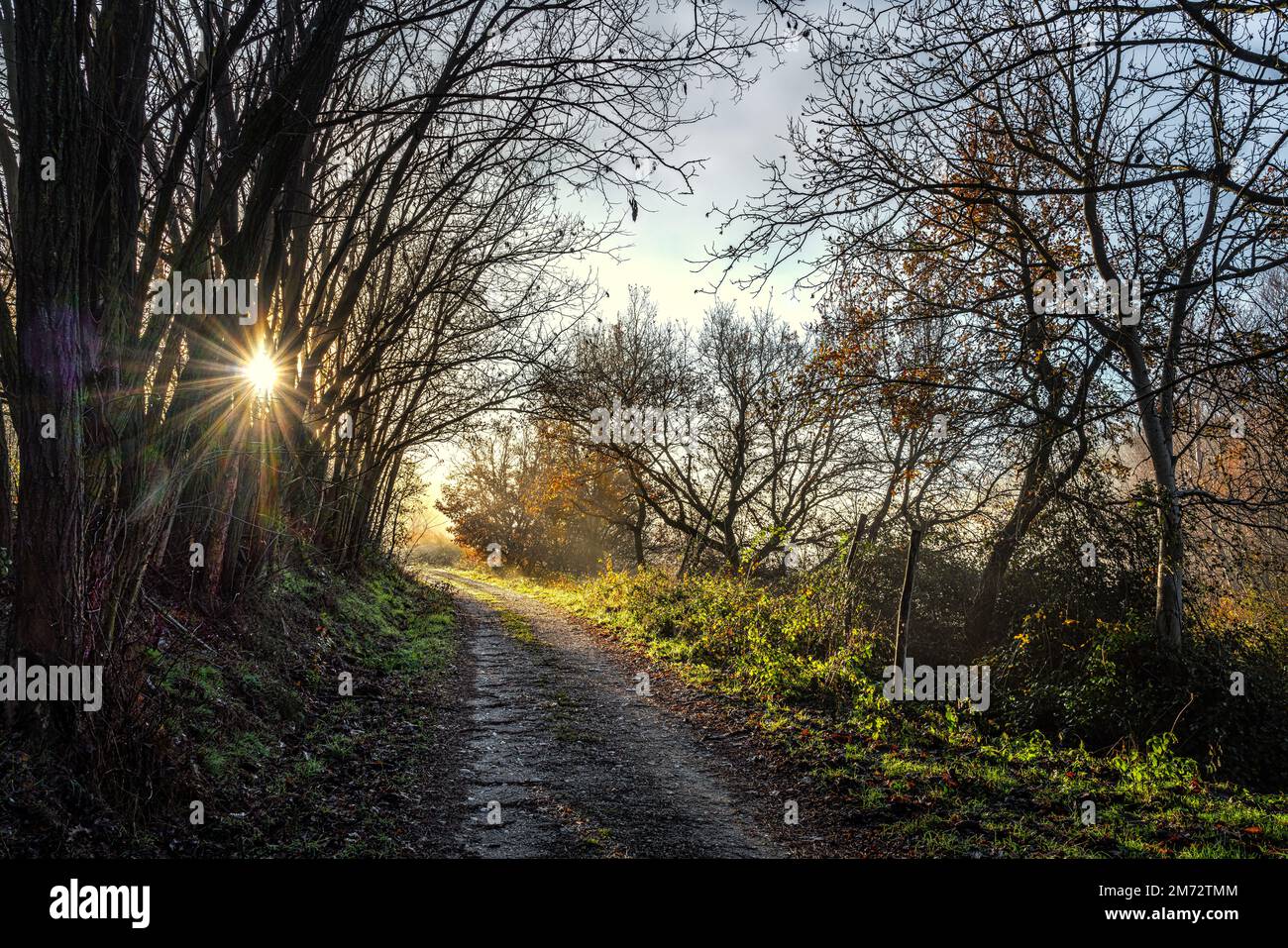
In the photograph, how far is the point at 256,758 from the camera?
541 centimetres

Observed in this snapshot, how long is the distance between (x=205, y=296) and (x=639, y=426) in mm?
15784

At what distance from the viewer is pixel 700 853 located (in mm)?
4531

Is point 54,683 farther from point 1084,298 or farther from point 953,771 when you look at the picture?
point 1084,298

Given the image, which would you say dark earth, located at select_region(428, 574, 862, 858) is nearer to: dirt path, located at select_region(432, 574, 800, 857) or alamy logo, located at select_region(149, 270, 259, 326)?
dirt path, located at select_region(432, 574, 800, 857)

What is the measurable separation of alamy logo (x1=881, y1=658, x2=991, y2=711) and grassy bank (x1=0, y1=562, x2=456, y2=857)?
5.32 m

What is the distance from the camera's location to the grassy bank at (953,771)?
4.83 m

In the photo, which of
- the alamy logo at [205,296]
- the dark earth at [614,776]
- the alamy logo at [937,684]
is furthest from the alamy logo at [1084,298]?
the alamy logo at [205,296]

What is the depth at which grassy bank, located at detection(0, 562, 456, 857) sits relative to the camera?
3.83 m

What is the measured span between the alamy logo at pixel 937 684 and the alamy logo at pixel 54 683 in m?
7.41

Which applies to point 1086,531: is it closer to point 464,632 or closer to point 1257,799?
point 1257,799

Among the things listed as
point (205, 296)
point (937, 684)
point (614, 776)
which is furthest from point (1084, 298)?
point (205, 296)

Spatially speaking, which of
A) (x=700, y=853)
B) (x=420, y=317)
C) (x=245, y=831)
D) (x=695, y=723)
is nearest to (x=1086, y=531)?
(x=695, y=723)

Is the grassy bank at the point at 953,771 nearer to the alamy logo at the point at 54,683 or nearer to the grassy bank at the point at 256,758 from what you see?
the grassy bank at the point at 256,758
